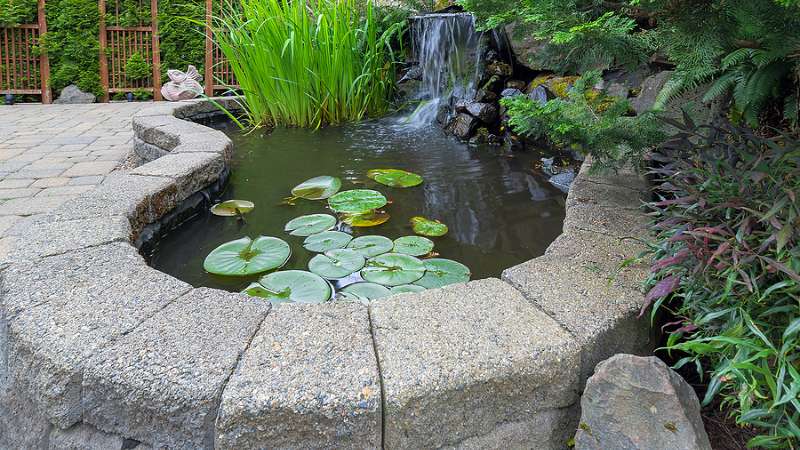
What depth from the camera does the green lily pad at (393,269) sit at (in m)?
1.80

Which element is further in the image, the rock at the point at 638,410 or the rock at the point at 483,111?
the rock at the point at 483,111

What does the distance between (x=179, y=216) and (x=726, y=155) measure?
205 cm

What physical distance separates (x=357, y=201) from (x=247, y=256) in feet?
2.23

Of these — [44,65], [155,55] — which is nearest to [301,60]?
[155,55]

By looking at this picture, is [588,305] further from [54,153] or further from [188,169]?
[54,153]

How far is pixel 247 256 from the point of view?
1.93 metres

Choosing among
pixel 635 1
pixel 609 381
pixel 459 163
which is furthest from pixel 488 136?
pixel 609 381

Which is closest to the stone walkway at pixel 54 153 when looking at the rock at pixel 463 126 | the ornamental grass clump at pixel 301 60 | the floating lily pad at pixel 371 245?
the ornamental grass clump at pixel 301 60

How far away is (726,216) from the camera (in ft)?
3.77

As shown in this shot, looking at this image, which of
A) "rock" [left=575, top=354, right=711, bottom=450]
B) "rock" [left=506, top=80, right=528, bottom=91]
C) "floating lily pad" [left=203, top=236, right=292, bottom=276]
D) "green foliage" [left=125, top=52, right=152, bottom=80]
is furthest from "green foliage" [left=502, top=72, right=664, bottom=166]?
"green foliage" [left=125, top=52, right=152, bottom=80]

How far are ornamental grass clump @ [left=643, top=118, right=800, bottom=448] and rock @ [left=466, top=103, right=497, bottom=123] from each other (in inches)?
102

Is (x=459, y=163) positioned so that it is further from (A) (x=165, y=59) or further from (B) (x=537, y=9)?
(A) (x=165, y=59)

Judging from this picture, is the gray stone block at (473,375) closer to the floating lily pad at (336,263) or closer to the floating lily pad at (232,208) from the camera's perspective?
the floating lily pad at (336,263)

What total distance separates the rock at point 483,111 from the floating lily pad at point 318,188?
1.53 metres
